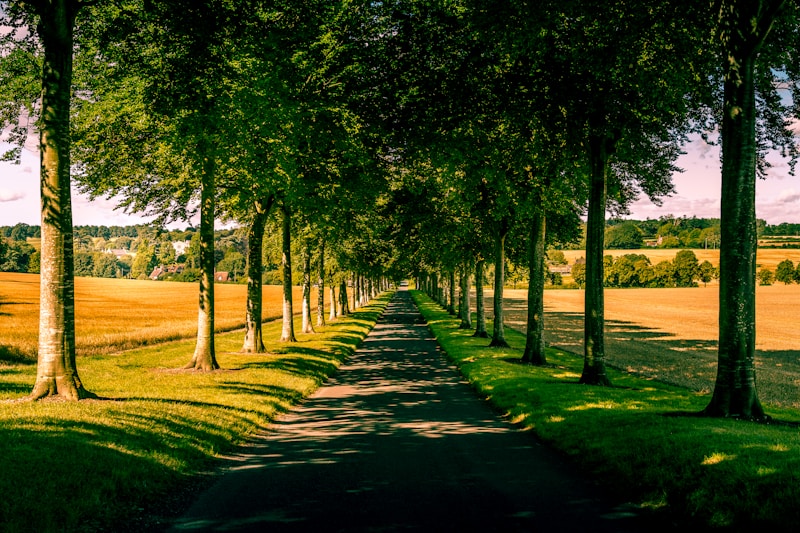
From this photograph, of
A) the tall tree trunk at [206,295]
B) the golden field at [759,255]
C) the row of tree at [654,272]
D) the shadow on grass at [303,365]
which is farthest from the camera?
the golden field at [759,255]

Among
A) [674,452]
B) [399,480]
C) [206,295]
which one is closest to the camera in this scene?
[399,480]

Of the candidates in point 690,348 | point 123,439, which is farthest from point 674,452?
point 690,348

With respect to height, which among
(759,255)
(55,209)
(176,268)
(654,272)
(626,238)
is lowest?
(654,272)

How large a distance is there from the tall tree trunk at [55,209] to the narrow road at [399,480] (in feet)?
14.0

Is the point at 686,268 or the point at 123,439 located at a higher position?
the point at 686,268

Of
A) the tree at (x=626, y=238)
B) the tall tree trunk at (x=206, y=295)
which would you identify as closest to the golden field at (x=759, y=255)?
→ the tree at (x=626, y=238)

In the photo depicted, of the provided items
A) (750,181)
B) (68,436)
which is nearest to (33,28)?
(68,436)

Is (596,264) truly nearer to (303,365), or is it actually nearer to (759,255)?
(303,365)

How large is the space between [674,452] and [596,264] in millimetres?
8244

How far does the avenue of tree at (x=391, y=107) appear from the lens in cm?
1067

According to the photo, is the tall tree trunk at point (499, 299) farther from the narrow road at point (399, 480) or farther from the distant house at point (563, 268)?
the distant house at point (563, 268)

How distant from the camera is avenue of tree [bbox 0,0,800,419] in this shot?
10.7 metres

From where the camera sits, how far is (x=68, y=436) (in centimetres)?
812

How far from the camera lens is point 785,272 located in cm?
13812
